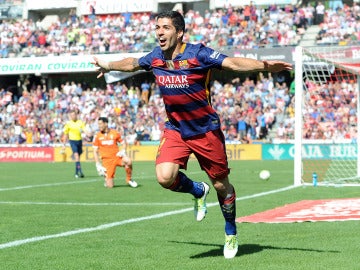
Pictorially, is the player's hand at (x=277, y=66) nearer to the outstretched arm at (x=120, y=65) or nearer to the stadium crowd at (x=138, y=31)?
the outstretched arm at (x=120, y=65)

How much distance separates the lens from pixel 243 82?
40281 millimetres

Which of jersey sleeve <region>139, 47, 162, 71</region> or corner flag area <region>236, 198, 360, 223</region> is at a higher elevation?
Answer: jersey sleeve <region>139, 47, 162, 71</region>

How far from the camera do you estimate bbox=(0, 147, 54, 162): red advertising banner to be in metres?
37.7

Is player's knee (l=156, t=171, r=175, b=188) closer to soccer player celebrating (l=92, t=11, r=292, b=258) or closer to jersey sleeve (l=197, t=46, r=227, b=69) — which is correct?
soccer player celebrating (l=92, t=11, r=292, b=258)

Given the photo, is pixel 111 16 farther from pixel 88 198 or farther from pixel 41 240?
pixel 41 240

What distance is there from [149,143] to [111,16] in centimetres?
1287

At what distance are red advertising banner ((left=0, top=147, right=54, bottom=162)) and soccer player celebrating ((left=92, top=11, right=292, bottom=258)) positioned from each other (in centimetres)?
3022

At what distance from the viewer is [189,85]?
24.7ft

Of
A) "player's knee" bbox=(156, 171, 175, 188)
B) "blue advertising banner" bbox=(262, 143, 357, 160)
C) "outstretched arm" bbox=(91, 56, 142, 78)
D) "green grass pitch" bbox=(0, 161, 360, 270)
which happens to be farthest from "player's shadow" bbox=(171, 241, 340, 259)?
"blue advertising banner" bbox=(262, 143, 357, 160)

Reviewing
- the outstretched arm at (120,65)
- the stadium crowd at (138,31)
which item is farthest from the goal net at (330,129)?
the outstretched arm at (120,65)

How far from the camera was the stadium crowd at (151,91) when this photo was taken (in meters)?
36.4

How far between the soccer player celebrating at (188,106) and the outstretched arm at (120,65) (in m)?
0.12

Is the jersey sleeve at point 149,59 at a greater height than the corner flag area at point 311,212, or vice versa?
the jersey sleeve at point 149,59

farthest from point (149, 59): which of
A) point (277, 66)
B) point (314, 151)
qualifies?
point (314, 151)
